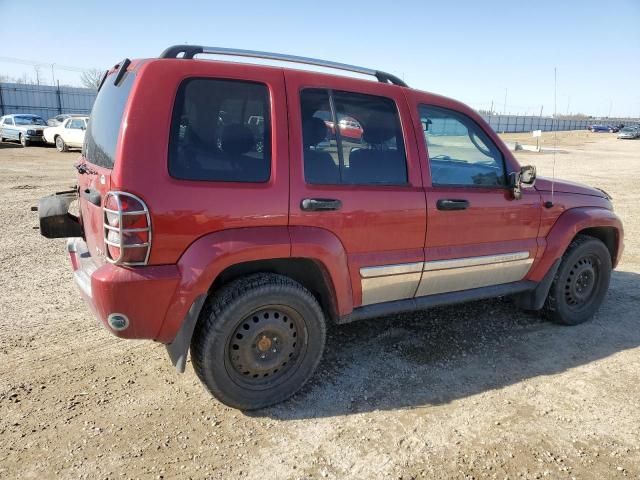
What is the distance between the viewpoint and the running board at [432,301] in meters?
3.35

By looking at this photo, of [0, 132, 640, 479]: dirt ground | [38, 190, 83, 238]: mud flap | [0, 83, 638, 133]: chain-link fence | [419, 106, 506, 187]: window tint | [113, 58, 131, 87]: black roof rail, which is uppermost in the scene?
[0, 83, 638, 133]: chain-link fence

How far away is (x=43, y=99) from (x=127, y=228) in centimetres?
3897

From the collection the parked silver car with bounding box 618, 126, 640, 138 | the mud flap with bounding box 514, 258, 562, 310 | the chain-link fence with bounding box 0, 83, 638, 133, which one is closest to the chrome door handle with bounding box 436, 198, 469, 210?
the mud flap with bounding box 514, 258, 562, 310

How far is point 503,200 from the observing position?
3.80 meters

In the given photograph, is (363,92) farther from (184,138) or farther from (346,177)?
(184,138)

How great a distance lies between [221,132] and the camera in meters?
2.77

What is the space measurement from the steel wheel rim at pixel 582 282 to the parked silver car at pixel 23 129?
24.2 m

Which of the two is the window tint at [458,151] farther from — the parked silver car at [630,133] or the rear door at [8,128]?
the parked silver car at [630,133]

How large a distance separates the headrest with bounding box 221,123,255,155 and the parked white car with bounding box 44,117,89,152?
1926 centimetres

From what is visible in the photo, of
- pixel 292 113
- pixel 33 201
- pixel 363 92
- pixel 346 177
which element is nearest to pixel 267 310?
pixel 346 177

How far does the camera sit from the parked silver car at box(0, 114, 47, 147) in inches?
893

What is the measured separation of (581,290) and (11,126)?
26349 mm

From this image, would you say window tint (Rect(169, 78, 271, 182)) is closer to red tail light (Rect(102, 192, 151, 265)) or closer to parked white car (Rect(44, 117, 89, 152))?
red tail light (Rect(102, 192, 151, 265))

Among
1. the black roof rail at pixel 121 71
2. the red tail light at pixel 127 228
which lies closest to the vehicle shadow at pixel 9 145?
the black roof rail at pixel 121 71
